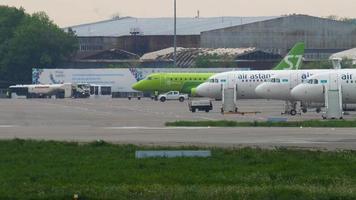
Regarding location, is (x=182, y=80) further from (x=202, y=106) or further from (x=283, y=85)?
(x=283, y=85)

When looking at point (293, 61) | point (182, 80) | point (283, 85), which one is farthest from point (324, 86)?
point (182, 80)

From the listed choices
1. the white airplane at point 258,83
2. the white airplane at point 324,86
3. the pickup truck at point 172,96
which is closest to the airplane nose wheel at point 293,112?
the white airplane at point 324,86

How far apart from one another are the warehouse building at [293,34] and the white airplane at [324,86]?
114 meters

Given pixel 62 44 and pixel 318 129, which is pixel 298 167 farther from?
pixel 62 44

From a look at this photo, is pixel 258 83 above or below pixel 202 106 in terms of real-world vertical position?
above

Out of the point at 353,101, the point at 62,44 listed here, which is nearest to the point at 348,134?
the point at 353,101

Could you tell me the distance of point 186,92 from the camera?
128 m

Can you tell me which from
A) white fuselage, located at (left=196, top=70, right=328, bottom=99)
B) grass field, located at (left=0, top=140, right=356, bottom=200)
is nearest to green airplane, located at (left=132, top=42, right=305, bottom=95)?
white fuselage, located at (left=196, top=70, right=328, bottom=99)

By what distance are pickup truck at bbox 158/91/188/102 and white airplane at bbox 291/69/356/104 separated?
53086mm

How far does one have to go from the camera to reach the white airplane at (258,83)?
8407 centimetres

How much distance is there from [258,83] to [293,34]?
3874 inches

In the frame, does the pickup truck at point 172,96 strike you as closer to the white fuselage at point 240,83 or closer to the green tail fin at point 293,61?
the green tail fin at point 293,61

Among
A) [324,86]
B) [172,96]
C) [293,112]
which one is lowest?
[293,112]

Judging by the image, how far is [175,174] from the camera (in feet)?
91.9
